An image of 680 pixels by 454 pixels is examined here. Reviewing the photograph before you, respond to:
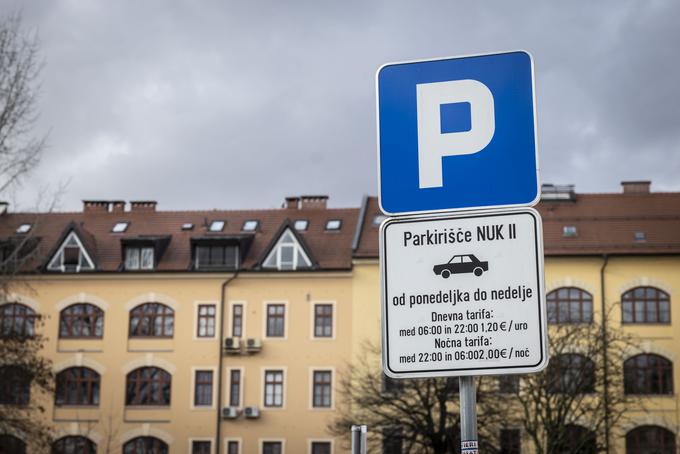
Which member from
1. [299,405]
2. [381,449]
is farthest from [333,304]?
[381,449]

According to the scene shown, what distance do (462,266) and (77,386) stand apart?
1738 inches

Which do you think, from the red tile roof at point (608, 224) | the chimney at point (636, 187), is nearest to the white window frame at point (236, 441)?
the red tile roof at point (608, 224)

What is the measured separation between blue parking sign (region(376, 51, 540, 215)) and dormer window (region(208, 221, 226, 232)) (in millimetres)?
44527

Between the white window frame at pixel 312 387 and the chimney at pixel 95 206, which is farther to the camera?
the chimney at pixel 95 206

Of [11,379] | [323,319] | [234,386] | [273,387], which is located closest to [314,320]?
[323,319]

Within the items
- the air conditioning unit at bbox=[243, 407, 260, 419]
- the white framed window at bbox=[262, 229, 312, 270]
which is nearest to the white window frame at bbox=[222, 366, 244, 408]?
the air conditioning unit at bbox=[243, 407, 260, 419]

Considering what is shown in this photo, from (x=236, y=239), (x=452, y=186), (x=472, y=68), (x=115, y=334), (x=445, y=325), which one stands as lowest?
(x=445, y=325)

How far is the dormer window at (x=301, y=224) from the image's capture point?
46.8 meters

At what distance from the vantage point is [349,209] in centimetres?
4834

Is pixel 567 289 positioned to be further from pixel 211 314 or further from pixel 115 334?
pixel 115 334

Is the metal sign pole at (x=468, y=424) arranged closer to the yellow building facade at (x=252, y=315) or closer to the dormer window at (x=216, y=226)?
the yellow building facade at (x=252, y=315)

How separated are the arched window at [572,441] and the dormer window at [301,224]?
1593 centimetres

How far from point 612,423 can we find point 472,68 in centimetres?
3354

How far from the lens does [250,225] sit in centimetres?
4788
